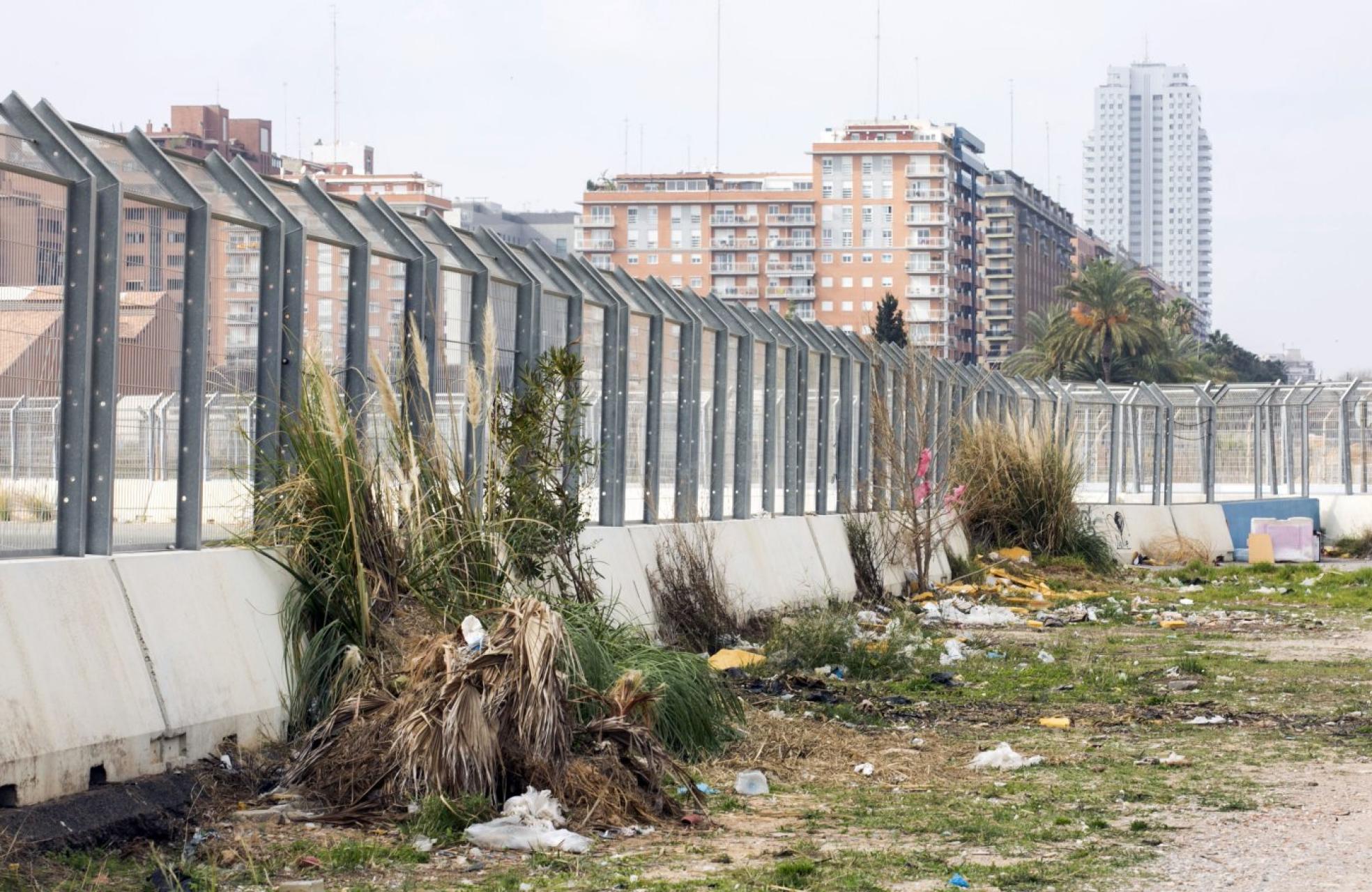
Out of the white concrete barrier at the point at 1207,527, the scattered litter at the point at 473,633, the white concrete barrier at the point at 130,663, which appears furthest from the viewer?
the white concrete barrier at the point at 1207,527

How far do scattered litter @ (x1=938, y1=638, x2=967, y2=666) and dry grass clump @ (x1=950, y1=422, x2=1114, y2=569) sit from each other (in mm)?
9539

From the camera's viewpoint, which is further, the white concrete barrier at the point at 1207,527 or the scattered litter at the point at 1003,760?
the white concrete barrier at the point at 1207,527

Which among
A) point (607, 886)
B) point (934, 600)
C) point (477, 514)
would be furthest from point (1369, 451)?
point (607, 886)

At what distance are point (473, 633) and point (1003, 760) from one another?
3.15 meters

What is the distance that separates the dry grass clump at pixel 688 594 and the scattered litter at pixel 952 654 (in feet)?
5.76

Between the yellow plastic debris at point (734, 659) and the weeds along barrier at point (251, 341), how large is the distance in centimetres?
148

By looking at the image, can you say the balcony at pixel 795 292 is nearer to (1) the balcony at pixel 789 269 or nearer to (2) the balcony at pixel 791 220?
(1) the balcony at pixel 789 269

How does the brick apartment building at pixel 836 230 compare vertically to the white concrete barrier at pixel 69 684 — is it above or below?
above

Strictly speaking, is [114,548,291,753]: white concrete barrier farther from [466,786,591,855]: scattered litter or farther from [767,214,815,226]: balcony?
[767,214,815,226]: balcony

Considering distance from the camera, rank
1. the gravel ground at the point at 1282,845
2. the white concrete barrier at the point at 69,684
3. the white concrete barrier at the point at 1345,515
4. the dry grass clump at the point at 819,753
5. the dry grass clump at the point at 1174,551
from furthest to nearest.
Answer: the white concrete barrier at the point at 1345,515, the dry grass clump at the point at 1174,551, the dry grass clump at the point at 819,753, the white concrete barrier at the point at 69,684, the gravel ground at the point at 1282,845

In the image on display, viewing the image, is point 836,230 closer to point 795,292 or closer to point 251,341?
point 795,292

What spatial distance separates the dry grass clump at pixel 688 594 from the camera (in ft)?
46.4

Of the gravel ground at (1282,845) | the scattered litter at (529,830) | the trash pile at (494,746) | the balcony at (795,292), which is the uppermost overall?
the balcony at (795,292)

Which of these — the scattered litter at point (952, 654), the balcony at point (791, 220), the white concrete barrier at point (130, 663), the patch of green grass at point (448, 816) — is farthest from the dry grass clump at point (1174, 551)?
the balcony at point (791, 220)
